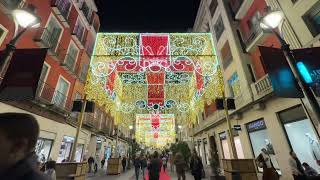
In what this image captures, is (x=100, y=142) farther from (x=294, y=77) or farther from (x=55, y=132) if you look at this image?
(x=294, y=77)

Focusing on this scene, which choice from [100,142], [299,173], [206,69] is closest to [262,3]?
[206,69]

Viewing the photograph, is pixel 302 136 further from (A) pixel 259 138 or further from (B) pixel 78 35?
(B) pixel 78 35

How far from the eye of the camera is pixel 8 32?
9.45 m

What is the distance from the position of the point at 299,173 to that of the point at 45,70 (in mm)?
15081

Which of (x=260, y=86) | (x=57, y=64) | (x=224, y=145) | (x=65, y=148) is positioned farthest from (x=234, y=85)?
(x=65, y=148)

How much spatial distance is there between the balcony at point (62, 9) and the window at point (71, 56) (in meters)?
2.08

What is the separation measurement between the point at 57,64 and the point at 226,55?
15211 millimetres

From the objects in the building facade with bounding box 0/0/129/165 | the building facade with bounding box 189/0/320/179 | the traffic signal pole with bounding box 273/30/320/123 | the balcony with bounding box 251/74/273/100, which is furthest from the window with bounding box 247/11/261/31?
the building facade with bounding box 0/0/129/165

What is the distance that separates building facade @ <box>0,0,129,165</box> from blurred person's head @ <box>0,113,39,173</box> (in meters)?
10.0

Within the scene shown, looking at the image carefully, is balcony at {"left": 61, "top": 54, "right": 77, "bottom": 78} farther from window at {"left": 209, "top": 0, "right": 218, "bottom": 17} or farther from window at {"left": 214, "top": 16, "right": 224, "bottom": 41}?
window at {"left": 209, "top": 0, "right": 218, "bottom": 17}

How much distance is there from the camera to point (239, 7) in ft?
48.9

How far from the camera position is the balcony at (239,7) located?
13.7 metres

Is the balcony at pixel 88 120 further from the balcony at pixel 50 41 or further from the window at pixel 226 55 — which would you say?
the window at pixel 226 55

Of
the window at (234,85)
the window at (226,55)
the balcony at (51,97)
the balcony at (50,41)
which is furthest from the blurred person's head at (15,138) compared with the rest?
the window at (226,55)
